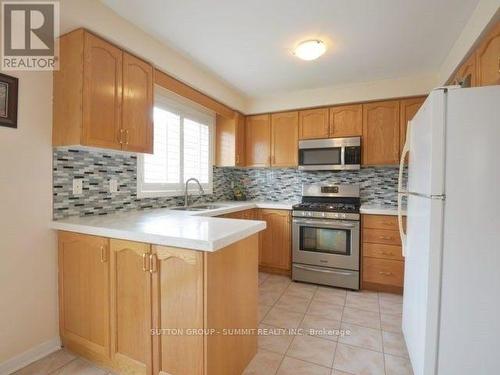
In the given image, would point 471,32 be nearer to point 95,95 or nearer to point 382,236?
point 382,236

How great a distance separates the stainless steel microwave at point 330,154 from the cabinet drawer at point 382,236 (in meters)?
0.79

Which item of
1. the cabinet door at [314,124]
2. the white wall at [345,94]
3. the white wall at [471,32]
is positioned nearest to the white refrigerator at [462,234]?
the white wall at [471,32]

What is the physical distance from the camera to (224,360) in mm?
1392

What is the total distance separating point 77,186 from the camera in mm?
1910

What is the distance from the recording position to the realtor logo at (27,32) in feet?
5.06

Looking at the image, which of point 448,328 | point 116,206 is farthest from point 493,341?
point 116,206

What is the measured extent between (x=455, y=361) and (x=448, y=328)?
16cm

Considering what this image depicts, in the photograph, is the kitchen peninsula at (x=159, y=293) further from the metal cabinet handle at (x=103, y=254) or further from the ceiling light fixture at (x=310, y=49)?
the ceiling light fixture at (x=310, y=49)

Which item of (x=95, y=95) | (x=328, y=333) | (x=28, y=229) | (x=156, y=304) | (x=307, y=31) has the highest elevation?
(x=307, y=31)

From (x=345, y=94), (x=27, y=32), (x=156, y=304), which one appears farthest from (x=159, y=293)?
(x=345, y=94)

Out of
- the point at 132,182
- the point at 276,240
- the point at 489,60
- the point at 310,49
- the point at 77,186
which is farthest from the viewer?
the point at 276,240

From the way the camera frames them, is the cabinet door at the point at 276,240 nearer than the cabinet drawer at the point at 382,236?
No

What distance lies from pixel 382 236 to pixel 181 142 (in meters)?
2.49

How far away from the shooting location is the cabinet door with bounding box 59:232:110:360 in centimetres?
157
